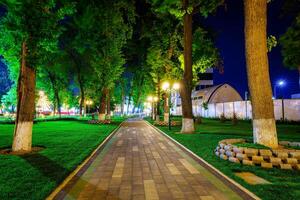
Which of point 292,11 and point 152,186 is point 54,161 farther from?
point 292,11

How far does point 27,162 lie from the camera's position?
9477mm

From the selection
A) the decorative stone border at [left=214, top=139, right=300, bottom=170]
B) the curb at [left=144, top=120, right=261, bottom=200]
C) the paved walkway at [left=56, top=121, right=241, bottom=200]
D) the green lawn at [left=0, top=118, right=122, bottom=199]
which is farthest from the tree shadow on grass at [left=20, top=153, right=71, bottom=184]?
the decorative stone border at [left=214, top=139, right=300, bottom=170]

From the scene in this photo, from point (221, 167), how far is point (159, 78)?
26.2 meters

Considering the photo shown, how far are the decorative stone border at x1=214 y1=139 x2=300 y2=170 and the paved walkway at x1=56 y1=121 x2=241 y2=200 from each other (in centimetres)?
138

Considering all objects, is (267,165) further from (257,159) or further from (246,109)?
(246,109)

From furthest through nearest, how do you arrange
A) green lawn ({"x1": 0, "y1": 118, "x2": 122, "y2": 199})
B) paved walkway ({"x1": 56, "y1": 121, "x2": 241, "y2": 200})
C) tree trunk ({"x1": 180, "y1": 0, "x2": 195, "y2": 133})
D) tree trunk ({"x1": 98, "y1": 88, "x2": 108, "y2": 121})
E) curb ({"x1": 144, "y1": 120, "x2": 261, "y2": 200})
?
tree trunk ({"x1": 98, "y1": 88, "x2": 108, "y2": 121}) → tree trunk ({"x1": 180, "y1": 0, "x2": 195, "y2": 133}) → green lawn ({"x1": 0, "y1": 118, "x2": 122, "y2": 199}) → paved walkway ({"x1": 56, "y1": 121, "x2": 241, "y2": 200}) → curb ({"x1": 144, "y1": 120, "x2": 261, "y2": 200})

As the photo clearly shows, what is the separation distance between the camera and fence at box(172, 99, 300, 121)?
3065cm

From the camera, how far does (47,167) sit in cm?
867

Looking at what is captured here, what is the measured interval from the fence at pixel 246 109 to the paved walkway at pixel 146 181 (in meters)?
24.7

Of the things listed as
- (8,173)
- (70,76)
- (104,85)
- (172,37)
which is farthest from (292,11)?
(70,76)

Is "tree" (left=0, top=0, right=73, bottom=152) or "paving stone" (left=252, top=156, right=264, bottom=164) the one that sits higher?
"tree" (left=0, top=0, right=73, bottom=152)

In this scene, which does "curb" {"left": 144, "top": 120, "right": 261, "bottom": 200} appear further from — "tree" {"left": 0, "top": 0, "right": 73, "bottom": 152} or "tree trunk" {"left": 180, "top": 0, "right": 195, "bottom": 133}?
"tree trunk" {"left": 180, "top": 0, "right": 195, "bottom": 133}

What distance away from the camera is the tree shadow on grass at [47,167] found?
7.52m

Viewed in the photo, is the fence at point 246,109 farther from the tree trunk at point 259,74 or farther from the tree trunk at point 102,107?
A: the tree trunk at point 259,74
